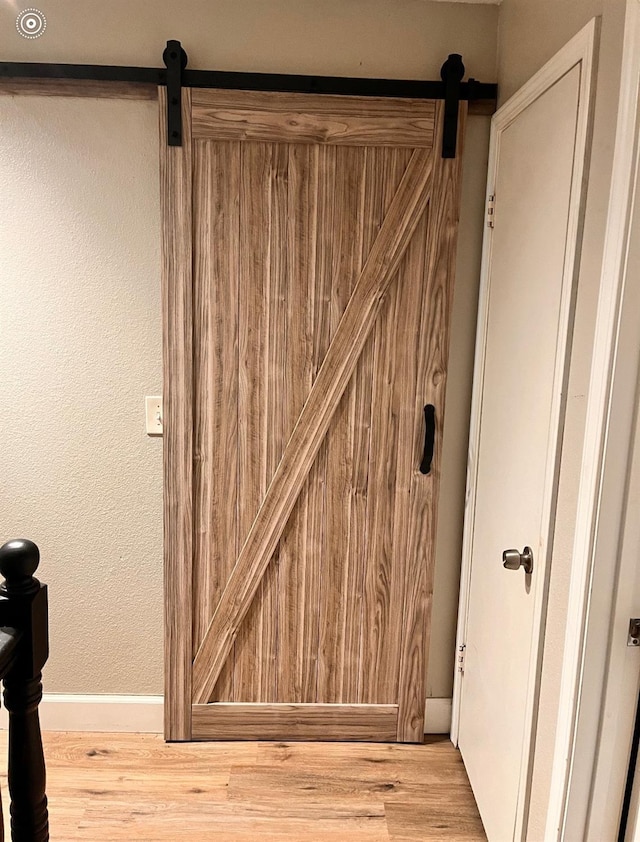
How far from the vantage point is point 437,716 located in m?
2.36

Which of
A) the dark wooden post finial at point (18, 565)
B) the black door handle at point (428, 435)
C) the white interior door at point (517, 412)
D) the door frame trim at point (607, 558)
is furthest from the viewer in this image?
the black door handle at point (428, 435)

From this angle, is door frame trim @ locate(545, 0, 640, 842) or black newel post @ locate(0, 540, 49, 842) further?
door frame trim @ locate(545, 0, 640, 842)

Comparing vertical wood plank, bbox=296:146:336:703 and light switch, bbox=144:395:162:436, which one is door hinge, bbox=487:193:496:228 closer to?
vertical wood plank, bbox=296:146:336:703

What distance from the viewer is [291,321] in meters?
2.09

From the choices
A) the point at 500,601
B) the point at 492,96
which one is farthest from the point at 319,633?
the point at 492,96

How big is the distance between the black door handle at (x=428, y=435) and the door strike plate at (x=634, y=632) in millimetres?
959

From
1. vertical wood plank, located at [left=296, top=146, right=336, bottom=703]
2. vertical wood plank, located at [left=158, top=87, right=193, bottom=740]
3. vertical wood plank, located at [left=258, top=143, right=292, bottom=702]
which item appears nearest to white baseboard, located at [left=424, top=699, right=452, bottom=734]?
vertical wood plank, located at [left=296, top=146, right=336, bottom=703]

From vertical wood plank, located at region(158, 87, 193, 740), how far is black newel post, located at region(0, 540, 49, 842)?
1031 millimetres

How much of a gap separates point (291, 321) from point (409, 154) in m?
0.63

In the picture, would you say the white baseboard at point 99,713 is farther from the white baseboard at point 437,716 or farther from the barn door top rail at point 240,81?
the barn door top rail at point 240,81

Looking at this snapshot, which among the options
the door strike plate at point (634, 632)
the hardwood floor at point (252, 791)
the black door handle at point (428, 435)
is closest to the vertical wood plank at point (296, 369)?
the hardwood floor at point (252, 791)

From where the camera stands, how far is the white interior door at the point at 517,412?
4.74 ft

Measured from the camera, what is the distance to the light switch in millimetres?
2146

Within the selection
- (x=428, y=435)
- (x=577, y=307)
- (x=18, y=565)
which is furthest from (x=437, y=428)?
(x=18, y=565)
